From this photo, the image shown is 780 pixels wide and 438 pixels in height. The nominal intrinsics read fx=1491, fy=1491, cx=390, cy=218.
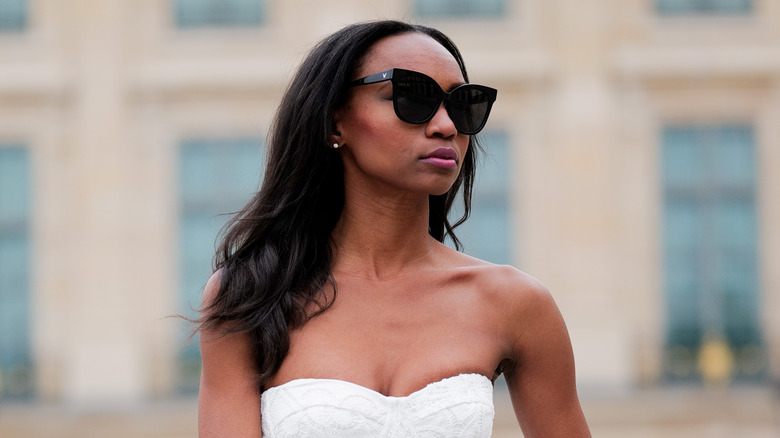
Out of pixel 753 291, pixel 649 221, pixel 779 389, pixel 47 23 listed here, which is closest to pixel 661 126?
pixel 649 221

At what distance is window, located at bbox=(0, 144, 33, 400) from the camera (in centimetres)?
1916

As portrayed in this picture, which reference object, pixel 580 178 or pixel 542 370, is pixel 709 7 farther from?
pixel 542 370

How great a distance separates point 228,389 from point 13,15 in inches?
710

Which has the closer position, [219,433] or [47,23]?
[219,433]

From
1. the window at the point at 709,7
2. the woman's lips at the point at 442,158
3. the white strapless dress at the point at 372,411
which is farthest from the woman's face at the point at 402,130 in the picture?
the window at the point at 709,7

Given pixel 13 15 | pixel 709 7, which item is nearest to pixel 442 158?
pixel 709 7

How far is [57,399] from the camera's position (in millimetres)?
18281

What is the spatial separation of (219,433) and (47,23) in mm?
17974

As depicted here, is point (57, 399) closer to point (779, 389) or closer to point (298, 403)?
point (779, 389)

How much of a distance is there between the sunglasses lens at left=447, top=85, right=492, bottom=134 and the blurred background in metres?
16.5

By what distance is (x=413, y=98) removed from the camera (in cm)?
210

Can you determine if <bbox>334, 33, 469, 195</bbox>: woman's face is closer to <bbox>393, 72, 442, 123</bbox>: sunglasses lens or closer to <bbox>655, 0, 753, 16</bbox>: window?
<bbox>393, 72, 442, 123</bbox>: sunglasses lens

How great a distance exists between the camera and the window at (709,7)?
19.0 meters

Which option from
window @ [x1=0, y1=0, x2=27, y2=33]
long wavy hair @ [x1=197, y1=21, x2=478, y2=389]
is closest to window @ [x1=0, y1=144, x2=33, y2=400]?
window @ [x1=0, y1=0, x2=27, y2=33]
